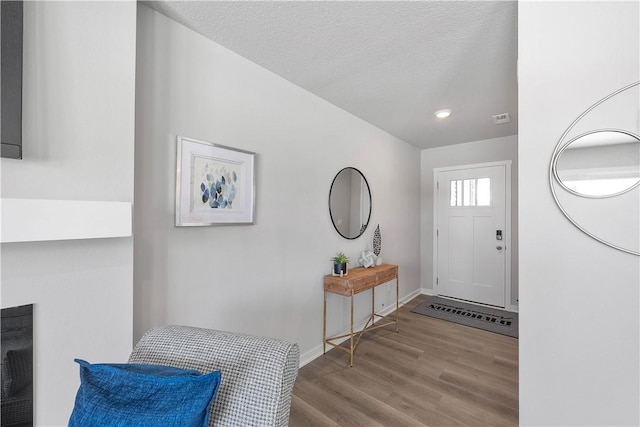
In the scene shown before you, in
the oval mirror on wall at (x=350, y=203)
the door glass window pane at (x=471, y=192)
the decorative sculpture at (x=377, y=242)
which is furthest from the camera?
the door glass window pane at (x=471, y=192)

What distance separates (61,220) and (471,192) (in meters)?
4.45

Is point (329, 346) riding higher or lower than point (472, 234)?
lower

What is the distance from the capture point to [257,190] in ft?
6.72

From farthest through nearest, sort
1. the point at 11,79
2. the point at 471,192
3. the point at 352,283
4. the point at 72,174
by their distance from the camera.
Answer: the point at 471,192
the point at 352,283
the point at 72,174
the point at 11,79

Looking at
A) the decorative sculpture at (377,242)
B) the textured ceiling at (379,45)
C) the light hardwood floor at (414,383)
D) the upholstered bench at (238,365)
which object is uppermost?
the textured ceiling at (379,45)

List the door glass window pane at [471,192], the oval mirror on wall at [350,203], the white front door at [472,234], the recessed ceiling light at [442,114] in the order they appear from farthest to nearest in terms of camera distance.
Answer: the door glass window pane at [471,192], the white front door at [472,234], the recessed ceiling light at [442,114], the oval mirror on wall at [350,203]

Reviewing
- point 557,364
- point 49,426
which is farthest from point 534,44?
point 49,426

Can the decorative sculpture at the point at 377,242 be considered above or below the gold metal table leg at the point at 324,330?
above

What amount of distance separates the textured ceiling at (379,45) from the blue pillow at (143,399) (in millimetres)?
1712

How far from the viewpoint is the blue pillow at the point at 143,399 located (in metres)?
0.68

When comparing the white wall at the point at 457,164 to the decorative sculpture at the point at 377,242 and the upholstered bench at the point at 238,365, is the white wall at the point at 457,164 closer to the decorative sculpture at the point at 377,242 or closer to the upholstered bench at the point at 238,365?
the decorative sculpture at the point at 377,242

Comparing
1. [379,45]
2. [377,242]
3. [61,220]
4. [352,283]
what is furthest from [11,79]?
[377,242]

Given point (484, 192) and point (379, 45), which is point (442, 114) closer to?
point (379, 45)

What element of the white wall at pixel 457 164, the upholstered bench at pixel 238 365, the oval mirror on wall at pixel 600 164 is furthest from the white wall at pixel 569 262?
the white wall at pixel 457 164
